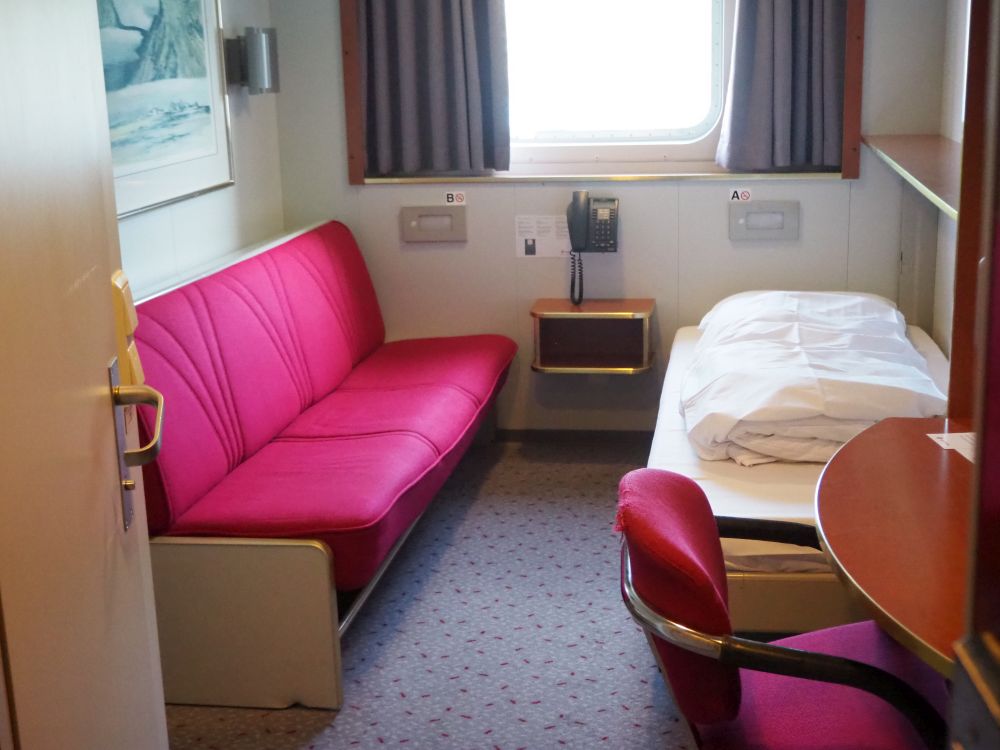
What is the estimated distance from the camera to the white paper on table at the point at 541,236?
4973mm

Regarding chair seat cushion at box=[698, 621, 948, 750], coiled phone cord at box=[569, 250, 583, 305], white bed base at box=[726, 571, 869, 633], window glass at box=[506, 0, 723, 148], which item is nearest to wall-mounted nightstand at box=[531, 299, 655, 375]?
coiled phone cord at box=[569, 250, 583, 305]

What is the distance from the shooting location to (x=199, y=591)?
2.98m

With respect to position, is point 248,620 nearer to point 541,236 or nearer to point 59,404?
point 59,404

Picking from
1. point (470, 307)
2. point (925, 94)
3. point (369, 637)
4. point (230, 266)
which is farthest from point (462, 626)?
point (925, 94)

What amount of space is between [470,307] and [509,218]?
427mm

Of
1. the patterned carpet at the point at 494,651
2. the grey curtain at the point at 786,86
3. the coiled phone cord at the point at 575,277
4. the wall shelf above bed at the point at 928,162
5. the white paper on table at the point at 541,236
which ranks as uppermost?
the grey curtain at the point at 786,86

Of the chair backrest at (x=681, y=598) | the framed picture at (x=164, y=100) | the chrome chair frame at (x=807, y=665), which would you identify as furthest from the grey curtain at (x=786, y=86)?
the chrome chair frame at (x=807, y=665)

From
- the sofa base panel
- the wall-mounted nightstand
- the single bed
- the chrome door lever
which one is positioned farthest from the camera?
the wall-mounted nightstand

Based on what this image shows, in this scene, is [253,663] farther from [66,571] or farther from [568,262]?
[568,262]

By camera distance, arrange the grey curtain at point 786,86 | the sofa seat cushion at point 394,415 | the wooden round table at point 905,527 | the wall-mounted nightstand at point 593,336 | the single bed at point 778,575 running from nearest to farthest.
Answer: the wooden round table at point 905,527
the single bed at point 778,575
the sofa seat cushion at point 394,415
the grey curtain at point 786,86
the wall-mounted nightstand at point 593,336

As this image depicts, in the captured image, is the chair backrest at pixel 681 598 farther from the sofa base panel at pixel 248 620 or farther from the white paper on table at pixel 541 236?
the white paper on table at pixel 541 236

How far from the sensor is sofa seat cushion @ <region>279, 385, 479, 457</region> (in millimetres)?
3770

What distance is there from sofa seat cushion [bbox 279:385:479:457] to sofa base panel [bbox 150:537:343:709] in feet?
2.69

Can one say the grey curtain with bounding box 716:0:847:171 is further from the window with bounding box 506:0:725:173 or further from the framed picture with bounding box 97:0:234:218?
the framed picture with bounding box 97:0:234:218
